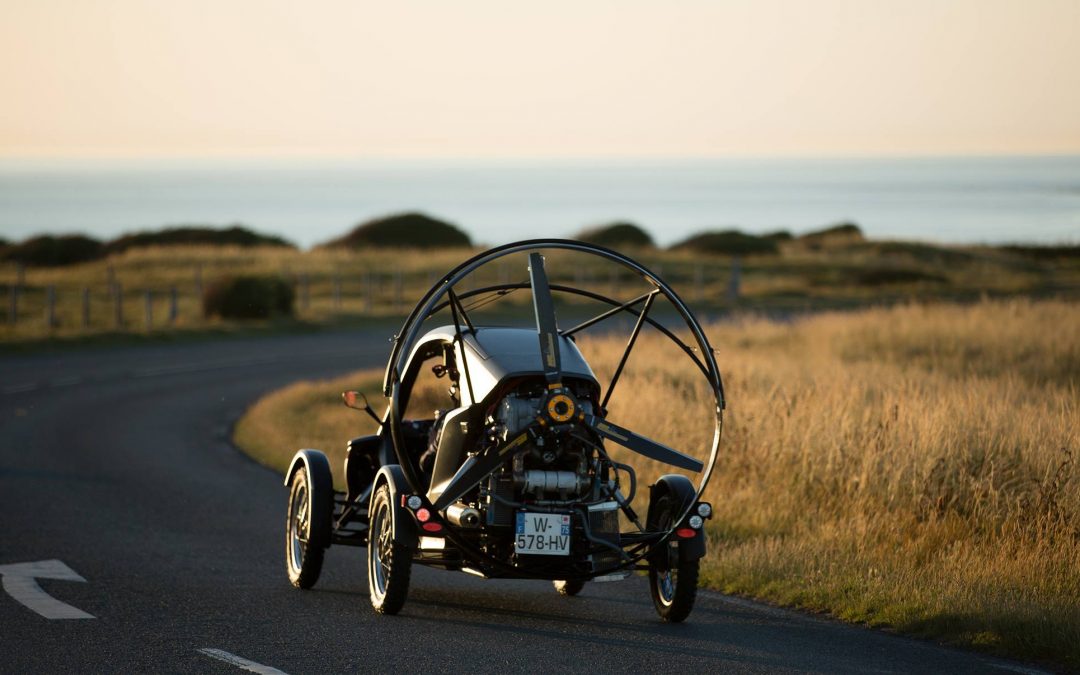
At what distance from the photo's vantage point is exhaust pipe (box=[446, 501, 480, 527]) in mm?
8336

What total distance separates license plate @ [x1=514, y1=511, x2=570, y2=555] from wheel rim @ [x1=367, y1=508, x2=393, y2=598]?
106 centimetres

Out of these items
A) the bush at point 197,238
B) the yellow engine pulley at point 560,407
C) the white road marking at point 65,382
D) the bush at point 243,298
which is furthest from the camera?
the bush at point 197,238

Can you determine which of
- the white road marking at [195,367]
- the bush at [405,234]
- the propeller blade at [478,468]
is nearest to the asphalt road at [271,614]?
the propeller blade at [478,468]

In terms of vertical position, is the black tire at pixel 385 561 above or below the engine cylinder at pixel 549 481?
below

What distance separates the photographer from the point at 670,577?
9.07 m

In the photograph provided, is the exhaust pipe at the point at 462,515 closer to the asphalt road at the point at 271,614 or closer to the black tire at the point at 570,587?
the asphalt road at the point at 271,614

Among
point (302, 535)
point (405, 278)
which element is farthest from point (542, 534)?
point (405, 278)

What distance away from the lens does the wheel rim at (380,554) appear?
348 inches

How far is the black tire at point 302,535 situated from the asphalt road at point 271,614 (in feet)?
0.47

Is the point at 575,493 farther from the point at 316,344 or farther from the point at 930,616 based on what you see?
the point at 316,344

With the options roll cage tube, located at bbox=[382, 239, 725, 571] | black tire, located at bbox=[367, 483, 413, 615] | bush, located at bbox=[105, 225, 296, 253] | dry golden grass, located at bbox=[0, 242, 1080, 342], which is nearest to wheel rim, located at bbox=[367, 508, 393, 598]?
black tire, located at bbox=[367, 483, 413, 615]

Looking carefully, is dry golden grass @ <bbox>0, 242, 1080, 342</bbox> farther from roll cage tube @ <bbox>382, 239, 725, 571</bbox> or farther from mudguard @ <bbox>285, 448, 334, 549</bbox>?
roll cage tube @ <bbox>382, 239, 725, 571</bbox>

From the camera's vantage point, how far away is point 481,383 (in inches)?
346

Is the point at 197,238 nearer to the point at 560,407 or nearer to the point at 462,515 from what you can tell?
the point at 462,515
